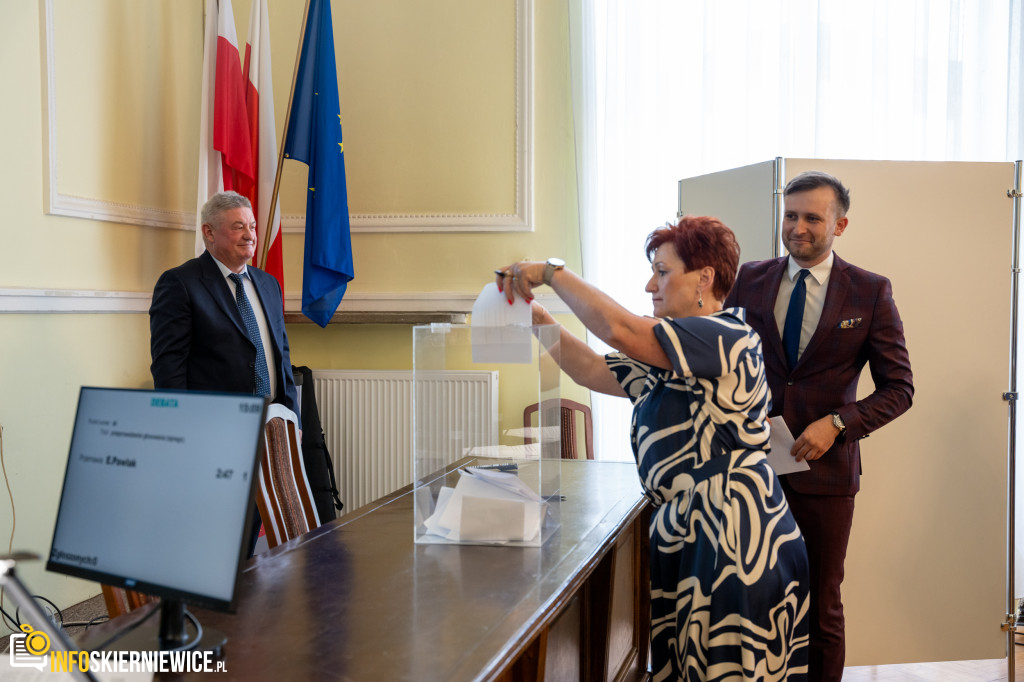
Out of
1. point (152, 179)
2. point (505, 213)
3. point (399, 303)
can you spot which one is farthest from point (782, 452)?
point (152, 179)

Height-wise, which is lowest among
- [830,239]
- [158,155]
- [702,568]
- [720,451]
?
[702,568]

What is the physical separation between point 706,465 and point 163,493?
3.76ft

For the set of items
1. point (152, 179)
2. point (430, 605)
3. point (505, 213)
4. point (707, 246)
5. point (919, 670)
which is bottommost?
point (919, 670)

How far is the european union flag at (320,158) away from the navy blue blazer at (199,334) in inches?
33.8

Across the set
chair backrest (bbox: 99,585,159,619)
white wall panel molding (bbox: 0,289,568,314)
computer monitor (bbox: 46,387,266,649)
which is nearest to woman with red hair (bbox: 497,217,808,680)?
computer monitor (bbox: 46,387,266,649)

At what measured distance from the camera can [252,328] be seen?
3.18 metres

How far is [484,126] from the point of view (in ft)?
13.8

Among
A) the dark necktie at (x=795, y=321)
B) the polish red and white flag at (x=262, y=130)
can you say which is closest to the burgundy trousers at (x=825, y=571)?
the dark necktie at (x=795, y=321)

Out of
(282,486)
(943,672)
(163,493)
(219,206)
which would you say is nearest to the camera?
(163,493)

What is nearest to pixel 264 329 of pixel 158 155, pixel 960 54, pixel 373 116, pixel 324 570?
pixel 158 155

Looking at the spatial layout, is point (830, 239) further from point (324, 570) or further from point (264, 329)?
point (264, 329)

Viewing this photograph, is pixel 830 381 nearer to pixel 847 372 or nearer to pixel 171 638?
pixel 847 372

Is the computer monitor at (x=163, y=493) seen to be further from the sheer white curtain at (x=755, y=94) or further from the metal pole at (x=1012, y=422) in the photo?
the sheer white curtain at (x=755, y=94)

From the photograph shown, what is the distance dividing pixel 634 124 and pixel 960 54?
1.57 meters
